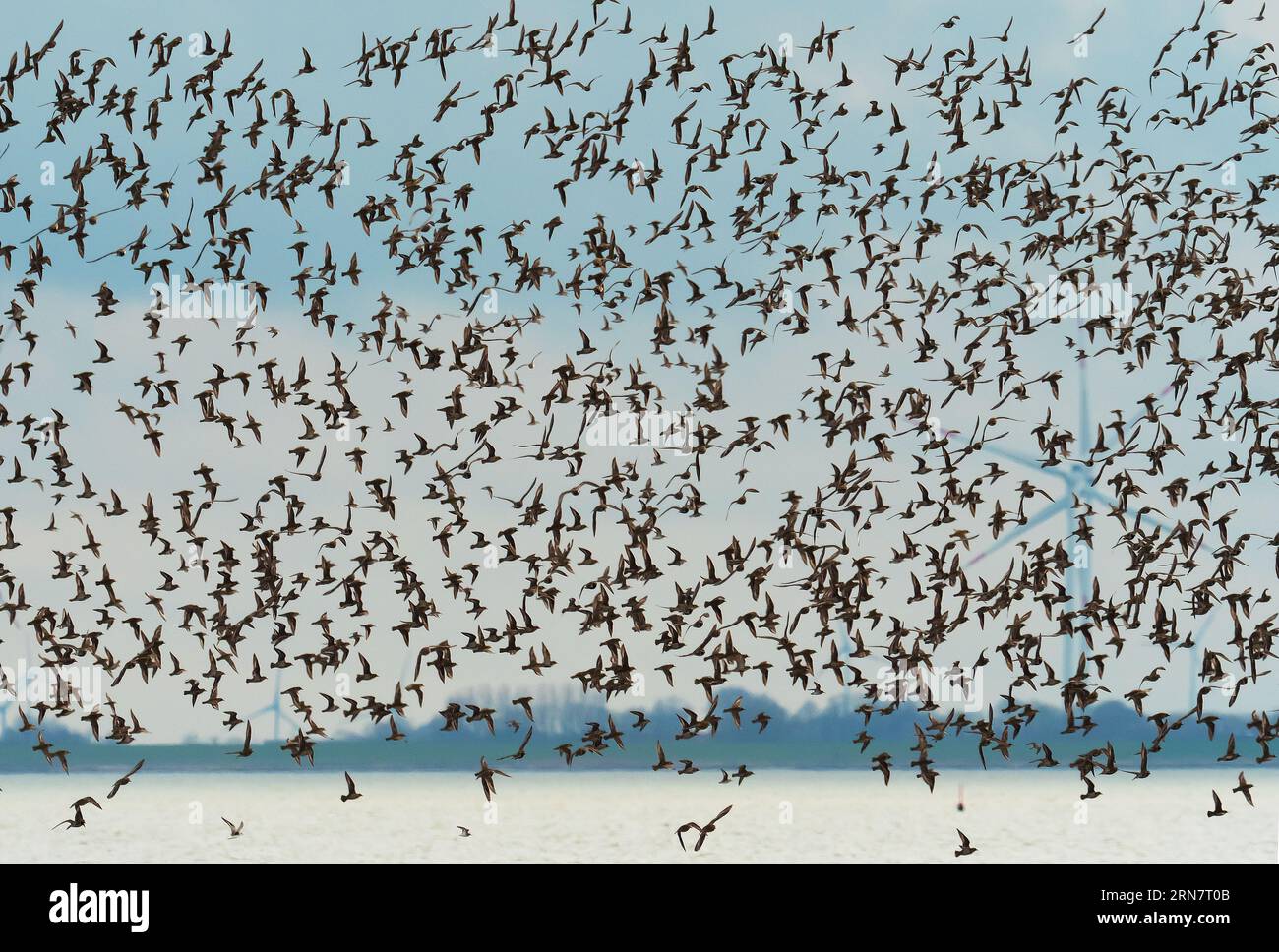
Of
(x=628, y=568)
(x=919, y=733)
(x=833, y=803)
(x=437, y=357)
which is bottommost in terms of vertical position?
(x=833, y=803)

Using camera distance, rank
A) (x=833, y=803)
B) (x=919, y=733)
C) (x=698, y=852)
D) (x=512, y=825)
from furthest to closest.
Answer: (x=833, y=803) → (x=512, y=825) → (x=698, y=852) → (x=919, y=733)

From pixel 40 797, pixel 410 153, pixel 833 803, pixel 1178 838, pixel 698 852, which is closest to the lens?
pixel 410 153

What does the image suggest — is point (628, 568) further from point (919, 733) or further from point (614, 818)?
point (614, 818)

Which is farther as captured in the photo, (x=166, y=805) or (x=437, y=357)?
(x=166, y=805)

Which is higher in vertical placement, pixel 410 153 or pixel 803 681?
pixel 410 153

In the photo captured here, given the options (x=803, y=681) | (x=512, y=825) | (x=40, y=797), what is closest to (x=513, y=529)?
(x=803, y=681)

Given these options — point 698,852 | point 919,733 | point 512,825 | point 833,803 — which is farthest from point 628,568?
point 833,803
